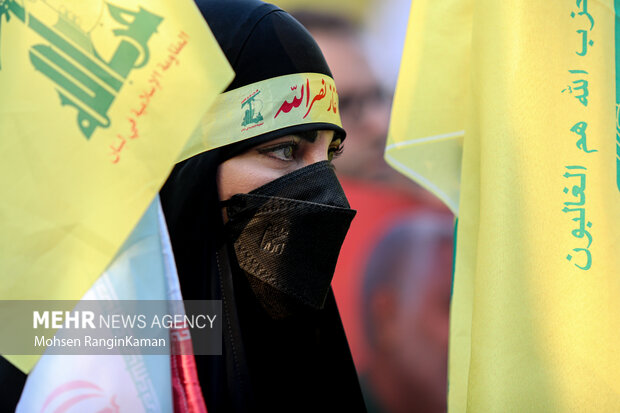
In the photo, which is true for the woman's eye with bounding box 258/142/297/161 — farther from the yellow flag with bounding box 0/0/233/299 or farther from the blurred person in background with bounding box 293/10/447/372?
the blurred person in background with bounding box 293/10/447/372

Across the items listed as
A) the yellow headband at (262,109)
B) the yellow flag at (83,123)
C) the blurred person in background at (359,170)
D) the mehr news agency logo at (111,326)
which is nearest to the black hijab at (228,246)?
the yellow headband at (262,109)

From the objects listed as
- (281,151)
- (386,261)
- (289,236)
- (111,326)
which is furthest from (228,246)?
(386,261)

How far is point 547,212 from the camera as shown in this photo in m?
1.17

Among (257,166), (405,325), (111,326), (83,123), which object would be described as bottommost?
(111,326)

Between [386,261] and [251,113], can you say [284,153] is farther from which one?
[386,261]

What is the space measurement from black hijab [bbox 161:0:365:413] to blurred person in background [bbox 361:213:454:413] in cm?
157

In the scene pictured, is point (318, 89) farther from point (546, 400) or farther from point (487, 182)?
point (546, 400)

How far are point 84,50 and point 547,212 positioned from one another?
3.03 feet

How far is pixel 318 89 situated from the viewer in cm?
166

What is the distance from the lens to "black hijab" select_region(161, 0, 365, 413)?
A: 1.52 m

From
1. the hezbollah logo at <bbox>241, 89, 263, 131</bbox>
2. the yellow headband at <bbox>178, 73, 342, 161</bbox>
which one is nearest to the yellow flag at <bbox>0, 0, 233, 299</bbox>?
the yellow headband at <bbox>178, 73, 342, 161</bbox>

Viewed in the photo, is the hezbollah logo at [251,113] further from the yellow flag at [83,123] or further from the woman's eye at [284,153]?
the yellow flag at [83,123]

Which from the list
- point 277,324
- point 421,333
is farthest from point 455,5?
point 421,333

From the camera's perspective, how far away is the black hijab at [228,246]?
152 cm
